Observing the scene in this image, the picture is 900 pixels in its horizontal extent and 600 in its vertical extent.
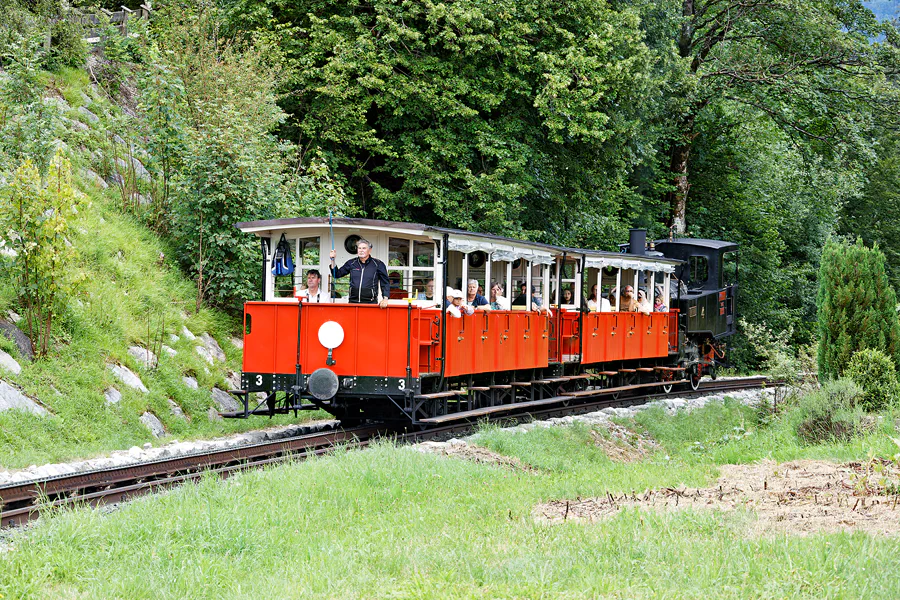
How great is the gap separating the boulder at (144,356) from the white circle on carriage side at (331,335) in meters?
3.98

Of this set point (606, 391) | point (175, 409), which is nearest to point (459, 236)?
point (175, 409)

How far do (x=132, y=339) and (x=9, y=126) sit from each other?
16.2 ft

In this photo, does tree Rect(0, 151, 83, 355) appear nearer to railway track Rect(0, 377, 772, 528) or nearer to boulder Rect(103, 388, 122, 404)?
boulder Rect(103, 388, 122, 404)

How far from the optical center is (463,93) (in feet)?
81.9

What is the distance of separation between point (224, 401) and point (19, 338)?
4.00 metres

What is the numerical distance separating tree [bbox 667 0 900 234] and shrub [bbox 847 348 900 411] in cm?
1676

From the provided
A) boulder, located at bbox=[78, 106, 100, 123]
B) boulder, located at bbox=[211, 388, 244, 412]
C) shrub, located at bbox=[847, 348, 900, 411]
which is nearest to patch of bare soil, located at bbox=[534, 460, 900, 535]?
shrub, located at bbox=[847, 348, 900, 411]

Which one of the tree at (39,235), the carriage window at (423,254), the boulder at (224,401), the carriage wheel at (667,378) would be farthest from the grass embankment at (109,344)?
the carriage wheel at (667,378)

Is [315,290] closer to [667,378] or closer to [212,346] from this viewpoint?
[212,346]

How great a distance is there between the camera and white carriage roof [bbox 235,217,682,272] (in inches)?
538

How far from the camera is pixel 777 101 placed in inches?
1300

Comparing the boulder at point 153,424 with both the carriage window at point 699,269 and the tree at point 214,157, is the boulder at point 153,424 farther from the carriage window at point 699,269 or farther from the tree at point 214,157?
the carriage window at point 699,269

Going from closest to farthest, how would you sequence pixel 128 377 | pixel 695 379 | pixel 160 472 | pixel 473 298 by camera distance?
pixel 160 472, pixel 128 377, pixel 473 298, pixel 695 379

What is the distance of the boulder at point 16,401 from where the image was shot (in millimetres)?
12560
